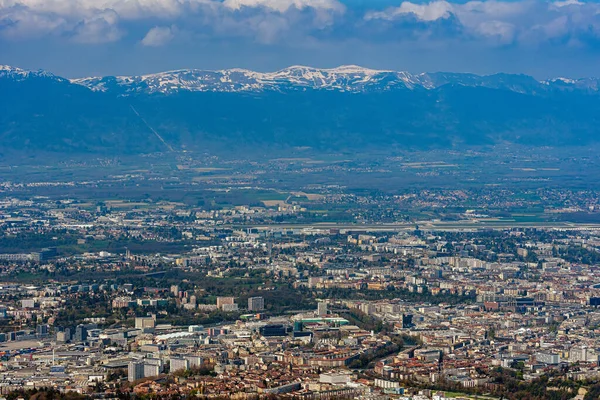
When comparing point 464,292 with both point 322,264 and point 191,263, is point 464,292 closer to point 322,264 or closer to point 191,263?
point 322,264

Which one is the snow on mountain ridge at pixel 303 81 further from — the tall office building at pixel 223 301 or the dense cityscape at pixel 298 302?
the tall office building at pixel 223 301

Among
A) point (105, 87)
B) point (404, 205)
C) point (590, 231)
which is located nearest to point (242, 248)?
point (590, 231)

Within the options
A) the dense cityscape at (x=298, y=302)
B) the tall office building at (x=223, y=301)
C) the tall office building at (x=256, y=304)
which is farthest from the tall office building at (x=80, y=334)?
the tall office building at (x=256, y=304)

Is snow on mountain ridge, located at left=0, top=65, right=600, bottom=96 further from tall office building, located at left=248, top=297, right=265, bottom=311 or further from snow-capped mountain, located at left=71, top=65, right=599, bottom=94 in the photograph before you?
tall office building, located at left=248, top=297, right=265, bottom=311

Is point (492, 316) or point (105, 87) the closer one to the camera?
point (492, 316)

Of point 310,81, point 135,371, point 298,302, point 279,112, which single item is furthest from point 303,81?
point 135,371

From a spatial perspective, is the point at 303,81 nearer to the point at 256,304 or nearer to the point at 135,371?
the point at 256,304
